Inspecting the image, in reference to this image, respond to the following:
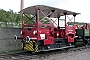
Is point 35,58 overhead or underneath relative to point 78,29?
underneath

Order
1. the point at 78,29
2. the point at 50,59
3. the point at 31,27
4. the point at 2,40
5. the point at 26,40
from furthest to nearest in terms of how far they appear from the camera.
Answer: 1. the point at 78,29
2. the point at 2,40
3. the point at 31,27
4. the point at 26,40
5. the point at 50,59

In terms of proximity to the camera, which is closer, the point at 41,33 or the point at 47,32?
the point at 41,33

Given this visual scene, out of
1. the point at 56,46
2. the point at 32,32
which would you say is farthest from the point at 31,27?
the point at 56,46

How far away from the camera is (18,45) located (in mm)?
12852

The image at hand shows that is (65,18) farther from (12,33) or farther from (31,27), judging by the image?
(12,33)

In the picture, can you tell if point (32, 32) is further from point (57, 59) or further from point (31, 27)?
point (57, 59)

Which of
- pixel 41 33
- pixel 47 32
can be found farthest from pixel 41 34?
pixel 47 32

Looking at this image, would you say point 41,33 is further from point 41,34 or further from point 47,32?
point 47,32

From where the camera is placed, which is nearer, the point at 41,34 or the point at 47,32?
the point at 41,34

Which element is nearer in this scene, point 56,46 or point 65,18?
point 56,46

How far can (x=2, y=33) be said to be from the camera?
38.4ft

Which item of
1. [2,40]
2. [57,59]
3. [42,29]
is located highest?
[42,29]

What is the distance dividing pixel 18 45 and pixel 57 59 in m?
4.69

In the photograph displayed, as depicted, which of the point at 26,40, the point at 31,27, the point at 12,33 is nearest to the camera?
the point at 26,40
